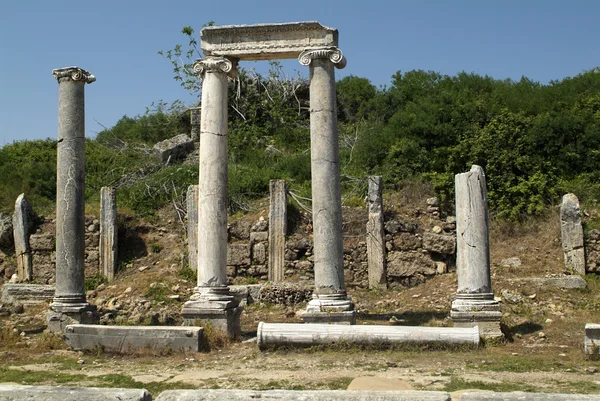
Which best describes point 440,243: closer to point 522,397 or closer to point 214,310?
point 214,310

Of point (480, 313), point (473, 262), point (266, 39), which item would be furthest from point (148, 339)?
point (266, 39)

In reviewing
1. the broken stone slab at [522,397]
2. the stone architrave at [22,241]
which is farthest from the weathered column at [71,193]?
the broken stone slab at [522,397]

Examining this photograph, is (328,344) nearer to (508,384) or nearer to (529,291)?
(508,384)

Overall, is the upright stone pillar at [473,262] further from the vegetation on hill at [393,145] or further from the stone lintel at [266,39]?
the vegetation on hill at [393,145]

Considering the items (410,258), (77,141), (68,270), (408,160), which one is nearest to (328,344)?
(68,270)

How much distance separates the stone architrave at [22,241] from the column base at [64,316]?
22.8 ft

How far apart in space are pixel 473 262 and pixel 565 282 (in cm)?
468

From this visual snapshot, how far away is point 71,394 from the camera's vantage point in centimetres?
593

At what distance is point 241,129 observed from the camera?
2773 centimetres

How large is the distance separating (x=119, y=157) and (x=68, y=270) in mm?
12834

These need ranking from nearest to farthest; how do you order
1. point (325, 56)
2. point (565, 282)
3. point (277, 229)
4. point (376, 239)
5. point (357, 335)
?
1. point (357, 335)
2. point (325, 56)
3. point (565, 282)
4. point (376, 239)
5. point (277, 229)

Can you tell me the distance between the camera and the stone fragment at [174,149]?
82.4 ft

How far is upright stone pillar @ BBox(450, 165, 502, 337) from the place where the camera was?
12219 mm

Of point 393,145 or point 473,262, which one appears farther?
point 393,145
